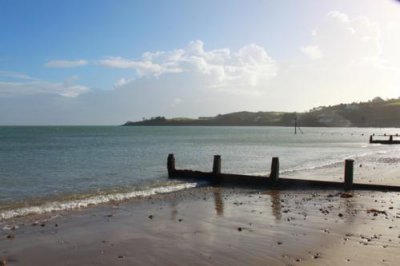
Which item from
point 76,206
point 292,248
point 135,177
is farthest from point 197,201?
point 135,177

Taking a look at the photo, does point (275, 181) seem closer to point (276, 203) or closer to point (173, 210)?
point (276, 203)

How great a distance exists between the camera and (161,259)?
33.6ft

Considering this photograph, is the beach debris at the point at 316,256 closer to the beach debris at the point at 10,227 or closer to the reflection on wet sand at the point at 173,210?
the reflection on wet sand at the point at 173,210

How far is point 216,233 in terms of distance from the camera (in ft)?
41.0

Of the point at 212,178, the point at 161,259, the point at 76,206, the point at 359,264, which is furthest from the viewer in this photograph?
the point at 212,178

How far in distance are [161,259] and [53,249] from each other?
2952 mm

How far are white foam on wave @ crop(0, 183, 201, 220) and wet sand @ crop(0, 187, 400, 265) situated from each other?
3.68 ft

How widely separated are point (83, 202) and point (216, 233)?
8.65 meters

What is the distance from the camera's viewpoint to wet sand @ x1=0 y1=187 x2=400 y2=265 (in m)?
10.2

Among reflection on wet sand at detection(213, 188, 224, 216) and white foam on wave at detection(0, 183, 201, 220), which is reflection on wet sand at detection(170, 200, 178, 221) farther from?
white foam on wave at detection(0, 183, 201, 220)

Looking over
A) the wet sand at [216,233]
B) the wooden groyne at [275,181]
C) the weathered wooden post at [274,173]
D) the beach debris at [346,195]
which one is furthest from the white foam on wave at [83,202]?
the beach debris at [346,195]

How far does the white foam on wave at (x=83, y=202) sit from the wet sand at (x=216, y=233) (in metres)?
1.12

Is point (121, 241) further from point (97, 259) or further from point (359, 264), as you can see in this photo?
point (359, 264)

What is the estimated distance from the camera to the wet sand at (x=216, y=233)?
1019cm
